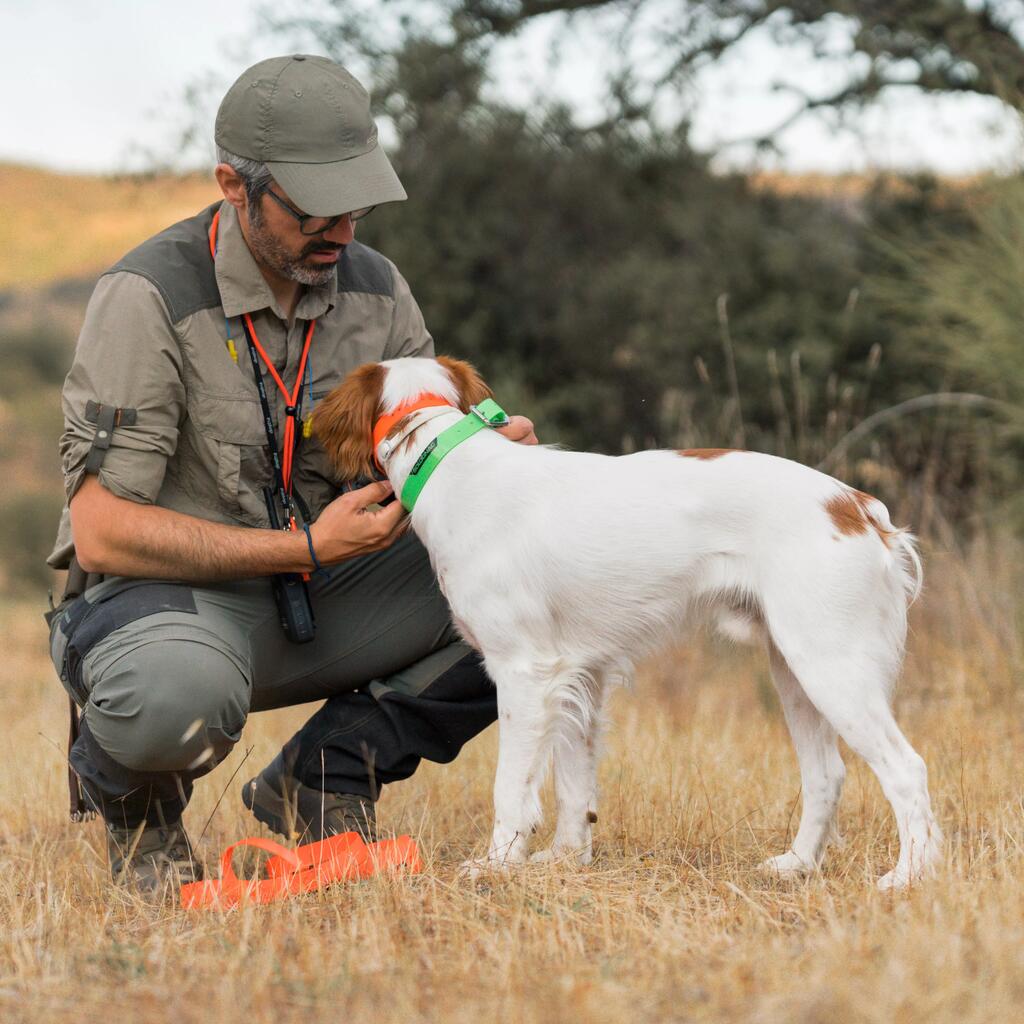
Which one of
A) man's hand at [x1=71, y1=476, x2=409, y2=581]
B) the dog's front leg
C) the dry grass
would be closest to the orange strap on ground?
the dog's front leg

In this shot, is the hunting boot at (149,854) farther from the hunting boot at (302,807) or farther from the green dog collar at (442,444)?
the green dog collar at (442,444)

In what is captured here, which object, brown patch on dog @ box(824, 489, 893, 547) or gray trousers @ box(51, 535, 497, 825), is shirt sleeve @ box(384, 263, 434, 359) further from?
brown patch on dog @ box(824, 489, 893, 547)

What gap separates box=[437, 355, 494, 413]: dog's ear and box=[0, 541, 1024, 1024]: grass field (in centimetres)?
114

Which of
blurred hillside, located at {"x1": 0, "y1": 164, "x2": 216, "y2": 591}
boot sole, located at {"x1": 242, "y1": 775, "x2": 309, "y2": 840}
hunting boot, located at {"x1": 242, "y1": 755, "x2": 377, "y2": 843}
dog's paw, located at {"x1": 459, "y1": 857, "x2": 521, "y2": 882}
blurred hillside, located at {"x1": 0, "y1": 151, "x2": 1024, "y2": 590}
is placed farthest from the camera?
blurred hillside, located at {"x1": 0, "y1": 164, "x2": 216, "y2": 591}

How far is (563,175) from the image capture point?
38.2 feet

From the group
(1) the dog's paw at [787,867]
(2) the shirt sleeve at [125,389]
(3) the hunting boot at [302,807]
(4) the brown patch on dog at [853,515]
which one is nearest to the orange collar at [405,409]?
(2) the shirt sleeve at [125,389]

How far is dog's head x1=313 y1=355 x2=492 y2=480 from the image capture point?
3.25 m

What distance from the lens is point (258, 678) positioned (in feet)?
12.0

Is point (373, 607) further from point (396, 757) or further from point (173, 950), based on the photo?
point (173, 950)

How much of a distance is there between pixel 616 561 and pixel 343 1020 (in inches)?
50.3

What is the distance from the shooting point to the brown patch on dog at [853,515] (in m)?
2.94

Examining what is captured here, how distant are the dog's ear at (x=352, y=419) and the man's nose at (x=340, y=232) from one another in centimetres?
36

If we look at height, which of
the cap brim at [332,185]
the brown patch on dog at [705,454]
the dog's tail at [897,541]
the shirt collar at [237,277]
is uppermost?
the cap brim at [332,185]

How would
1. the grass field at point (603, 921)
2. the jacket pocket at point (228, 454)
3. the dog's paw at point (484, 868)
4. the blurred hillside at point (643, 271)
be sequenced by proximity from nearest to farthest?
the grass field at point (603, 921) → the dog's paw at point (484, 868) → the jacket pocket at point (228, 454) → the blurred hillside at point (643, 271)
